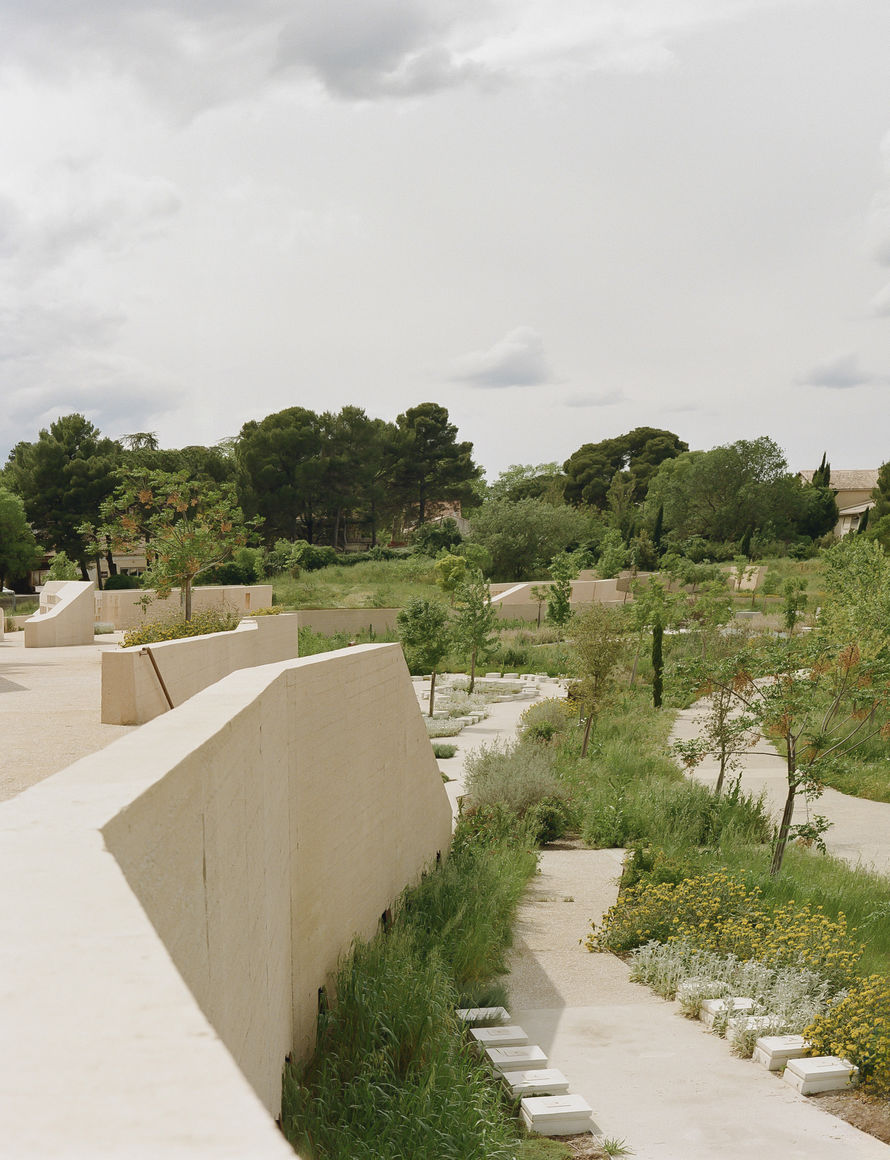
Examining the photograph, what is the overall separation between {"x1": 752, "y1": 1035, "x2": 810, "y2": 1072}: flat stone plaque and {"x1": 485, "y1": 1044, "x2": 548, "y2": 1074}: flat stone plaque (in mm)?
1708

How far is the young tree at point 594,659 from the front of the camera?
18781mm

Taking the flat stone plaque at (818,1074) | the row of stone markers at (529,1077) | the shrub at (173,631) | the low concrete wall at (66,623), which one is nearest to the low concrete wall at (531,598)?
the low concrete wall at (66,623)

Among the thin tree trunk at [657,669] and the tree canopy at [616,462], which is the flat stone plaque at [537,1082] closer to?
the thin tree trunk at [657,669]

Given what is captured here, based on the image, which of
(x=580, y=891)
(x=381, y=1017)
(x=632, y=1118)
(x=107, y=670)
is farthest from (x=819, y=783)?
(x=107, y=670)

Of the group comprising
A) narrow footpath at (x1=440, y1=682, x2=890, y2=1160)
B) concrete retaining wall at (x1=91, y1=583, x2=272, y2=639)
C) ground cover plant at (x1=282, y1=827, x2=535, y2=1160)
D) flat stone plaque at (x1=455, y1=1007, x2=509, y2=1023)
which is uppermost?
concrete retaining wall at (x1=91, y1=583, x2=272, y2=639)

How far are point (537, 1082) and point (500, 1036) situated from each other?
73 centimetres

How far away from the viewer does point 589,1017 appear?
7973mm

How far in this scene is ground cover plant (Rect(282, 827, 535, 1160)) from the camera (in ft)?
16.3

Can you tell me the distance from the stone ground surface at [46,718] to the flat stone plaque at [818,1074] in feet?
18.6

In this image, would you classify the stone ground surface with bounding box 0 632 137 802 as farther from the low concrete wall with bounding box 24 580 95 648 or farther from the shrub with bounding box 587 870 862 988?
the shrub with bounding box 587 870 862 988

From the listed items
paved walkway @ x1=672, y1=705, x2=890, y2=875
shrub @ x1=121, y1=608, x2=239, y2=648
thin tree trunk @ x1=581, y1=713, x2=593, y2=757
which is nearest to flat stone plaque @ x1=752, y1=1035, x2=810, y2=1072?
paved walkway @ x1=672, y1=705, x2=890, y2=875

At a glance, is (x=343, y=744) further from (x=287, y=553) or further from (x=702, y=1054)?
(x=287, y=553)

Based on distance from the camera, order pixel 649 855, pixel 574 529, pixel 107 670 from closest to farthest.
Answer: pixel 107 670
pixel 649 855
pixel 574 529

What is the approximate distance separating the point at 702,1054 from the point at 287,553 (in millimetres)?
44068
